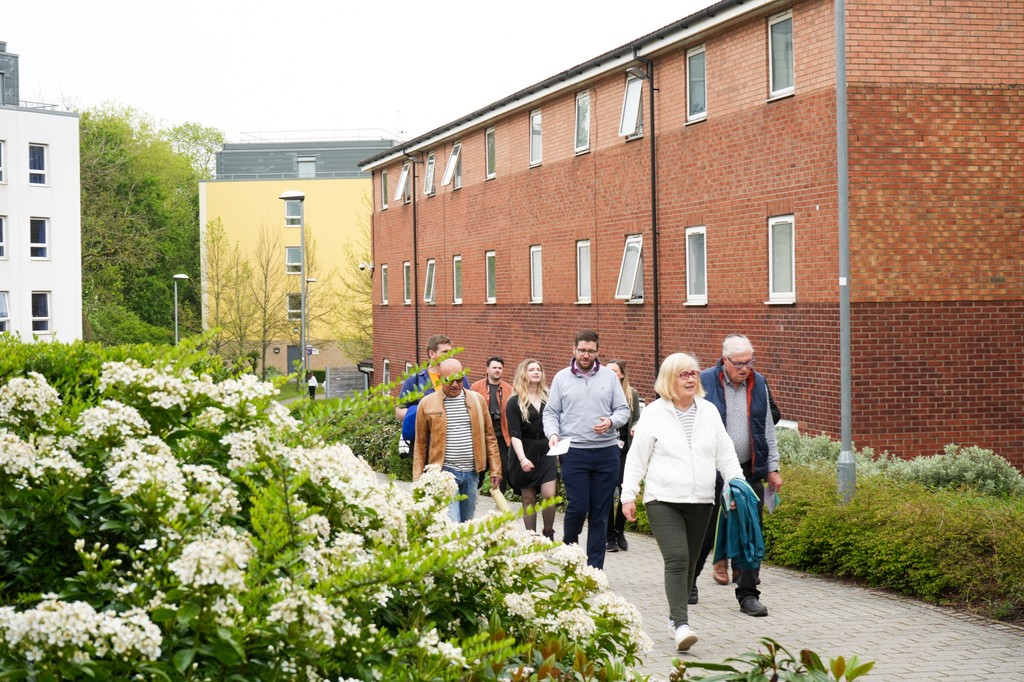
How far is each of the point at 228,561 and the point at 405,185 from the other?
39013mm

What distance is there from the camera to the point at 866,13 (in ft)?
58.0

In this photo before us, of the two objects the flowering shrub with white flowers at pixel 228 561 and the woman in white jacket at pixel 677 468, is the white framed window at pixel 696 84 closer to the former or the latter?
the woman in white jacket at pixel 677 468

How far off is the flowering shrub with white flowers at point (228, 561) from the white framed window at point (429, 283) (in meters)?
34.4

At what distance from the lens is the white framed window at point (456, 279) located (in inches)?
1426

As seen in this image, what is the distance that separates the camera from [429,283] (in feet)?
128

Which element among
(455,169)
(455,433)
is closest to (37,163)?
(455,169)

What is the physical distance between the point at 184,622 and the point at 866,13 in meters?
16.4

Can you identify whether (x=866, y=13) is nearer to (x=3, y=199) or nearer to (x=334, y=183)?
(x=3, y=199)

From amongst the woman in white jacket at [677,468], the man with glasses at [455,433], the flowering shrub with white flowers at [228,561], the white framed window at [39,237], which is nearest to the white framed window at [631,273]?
the man with glasses at [455,433]

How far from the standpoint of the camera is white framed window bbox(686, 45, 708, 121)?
71.7 ft

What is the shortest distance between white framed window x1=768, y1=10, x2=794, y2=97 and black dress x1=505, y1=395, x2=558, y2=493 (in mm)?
9120

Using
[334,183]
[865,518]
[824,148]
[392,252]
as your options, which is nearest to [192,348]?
[865,518]

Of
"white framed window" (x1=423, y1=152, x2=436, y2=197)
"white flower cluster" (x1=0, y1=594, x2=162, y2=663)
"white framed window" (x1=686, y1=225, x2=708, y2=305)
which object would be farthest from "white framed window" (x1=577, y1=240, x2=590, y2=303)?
"white flower cluster" (x1=0, y1=594, x2=162, y2=663)

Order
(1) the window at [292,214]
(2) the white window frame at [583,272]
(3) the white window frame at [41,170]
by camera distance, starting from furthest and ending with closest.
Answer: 1. (1) the window at [292,214]
2. (3) the white window frame at [41,170]
3. (2) the white window frame at [583,272]
